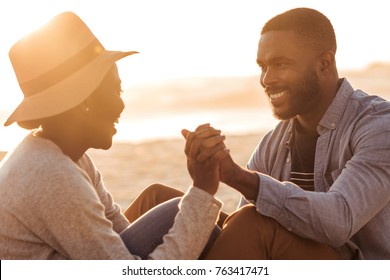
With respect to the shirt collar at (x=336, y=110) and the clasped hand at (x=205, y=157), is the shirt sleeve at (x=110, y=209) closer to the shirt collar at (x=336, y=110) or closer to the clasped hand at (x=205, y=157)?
the clasped hand at (x=205, y=157)

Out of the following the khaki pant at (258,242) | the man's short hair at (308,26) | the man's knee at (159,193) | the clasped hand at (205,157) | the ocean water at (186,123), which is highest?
the man's short hair at (308,26)

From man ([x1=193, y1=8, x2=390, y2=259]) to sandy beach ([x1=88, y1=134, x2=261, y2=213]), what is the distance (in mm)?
2838

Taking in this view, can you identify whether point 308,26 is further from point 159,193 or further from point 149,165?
point 149,165

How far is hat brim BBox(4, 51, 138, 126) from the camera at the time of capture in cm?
301

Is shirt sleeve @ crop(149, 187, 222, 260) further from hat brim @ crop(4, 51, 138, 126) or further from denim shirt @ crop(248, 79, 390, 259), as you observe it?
hat brim @ crop(4, 51, 138, 126)

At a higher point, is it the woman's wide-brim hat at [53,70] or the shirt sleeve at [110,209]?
the woman's wide-brim hat at [53,70]

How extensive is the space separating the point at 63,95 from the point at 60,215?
498mm

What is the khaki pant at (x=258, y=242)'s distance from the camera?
316 centimetres

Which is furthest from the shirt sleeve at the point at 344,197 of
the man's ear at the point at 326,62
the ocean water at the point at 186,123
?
the ocean water at the point at 186,123

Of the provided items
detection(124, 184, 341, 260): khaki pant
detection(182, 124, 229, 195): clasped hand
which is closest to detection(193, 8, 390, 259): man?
detection(124, 184, 341, 260): khaki pant

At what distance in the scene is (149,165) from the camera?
9484 millimetres

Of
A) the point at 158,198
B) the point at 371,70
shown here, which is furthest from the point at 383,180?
the point at 371,70

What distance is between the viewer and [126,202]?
7395mm

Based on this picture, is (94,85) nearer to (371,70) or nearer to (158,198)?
(158,198)
